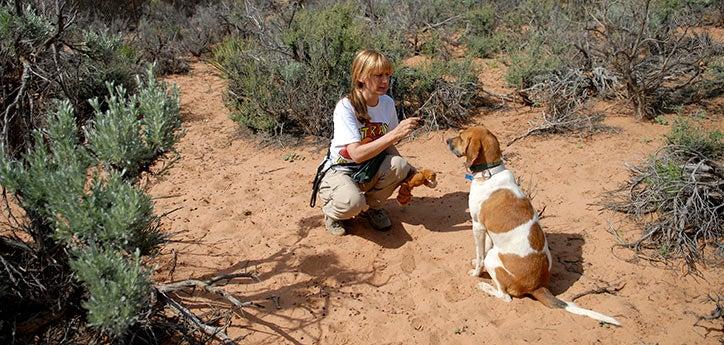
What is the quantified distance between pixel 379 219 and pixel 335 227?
37cm

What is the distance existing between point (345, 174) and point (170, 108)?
1586mm

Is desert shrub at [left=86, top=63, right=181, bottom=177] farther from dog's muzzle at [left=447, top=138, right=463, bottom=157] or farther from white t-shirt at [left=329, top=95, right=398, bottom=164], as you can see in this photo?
dog's muzzle at [left=447, top=138, right=463, bottom=157]

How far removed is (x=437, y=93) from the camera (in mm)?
6074

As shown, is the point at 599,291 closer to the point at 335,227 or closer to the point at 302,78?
the point at 335,227

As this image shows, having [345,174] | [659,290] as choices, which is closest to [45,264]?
[345,174]

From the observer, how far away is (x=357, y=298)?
3.39 meters

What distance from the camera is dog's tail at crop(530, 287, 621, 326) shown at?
9.83 ft

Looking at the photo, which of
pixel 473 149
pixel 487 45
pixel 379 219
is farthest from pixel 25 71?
pixel 487 45

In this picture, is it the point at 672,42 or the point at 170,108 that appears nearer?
the point at 170,108

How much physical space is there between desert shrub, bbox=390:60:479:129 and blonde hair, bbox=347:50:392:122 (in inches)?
90.3

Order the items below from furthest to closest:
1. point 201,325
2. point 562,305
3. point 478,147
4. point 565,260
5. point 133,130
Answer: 1. point 565,260
2. point 478,147
3. point 562,305
4. point 201,325
5. point 133,130

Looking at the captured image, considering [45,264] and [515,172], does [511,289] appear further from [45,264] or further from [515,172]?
[45,264]

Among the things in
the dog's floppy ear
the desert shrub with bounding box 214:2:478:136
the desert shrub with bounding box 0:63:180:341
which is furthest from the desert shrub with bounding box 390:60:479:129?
the desert shrub with bounding box 0:63:180:341

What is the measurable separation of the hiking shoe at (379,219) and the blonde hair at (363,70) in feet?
2.71
